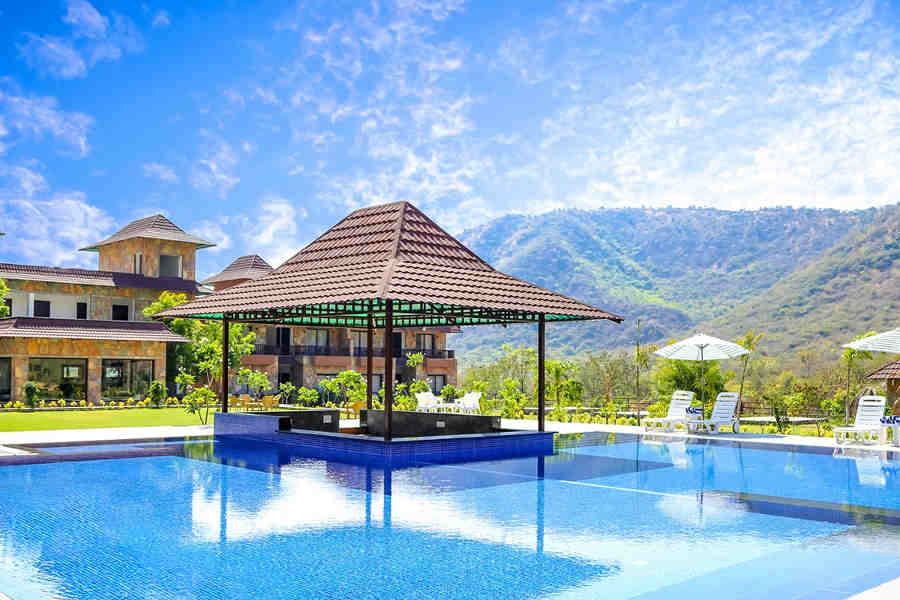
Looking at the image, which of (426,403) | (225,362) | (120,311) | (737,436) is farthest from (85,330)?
(737,436)

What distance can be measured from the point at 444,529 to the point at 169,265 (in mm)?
36651

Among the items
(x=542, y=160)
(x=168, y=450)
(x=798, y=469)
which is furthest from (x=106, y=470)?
(x=542, y=160)

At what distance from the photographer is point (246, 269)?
44938 mm

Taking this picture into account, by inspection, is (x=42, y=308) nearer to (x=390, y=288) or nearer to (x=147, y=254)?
(x=147, y=254)

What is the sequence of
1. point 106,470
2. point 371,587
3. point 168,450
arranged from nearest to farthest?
1. point 371,587
2. point 106,470
3. point 168,450

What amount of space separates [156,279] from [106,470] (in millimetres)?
29170

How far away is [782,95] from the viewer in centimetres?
7294

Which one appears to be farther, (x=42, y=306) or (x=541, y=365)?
(x=42, y=306)

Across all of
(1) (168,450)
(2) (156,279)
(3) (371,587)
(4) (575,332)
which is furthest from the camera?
(4) (575,332)

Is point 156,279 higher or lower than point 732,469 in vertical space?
higher

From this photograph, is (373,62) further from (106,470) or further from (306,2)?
(106,470)

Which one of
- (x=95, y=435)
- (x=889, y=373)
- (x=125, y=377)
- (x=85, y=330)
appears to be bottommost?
(x=95, y=435)

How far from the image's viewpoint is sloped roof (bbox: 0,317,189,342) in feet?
95.4

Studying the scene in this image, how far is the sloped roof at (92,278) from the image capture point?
36.2 meters
